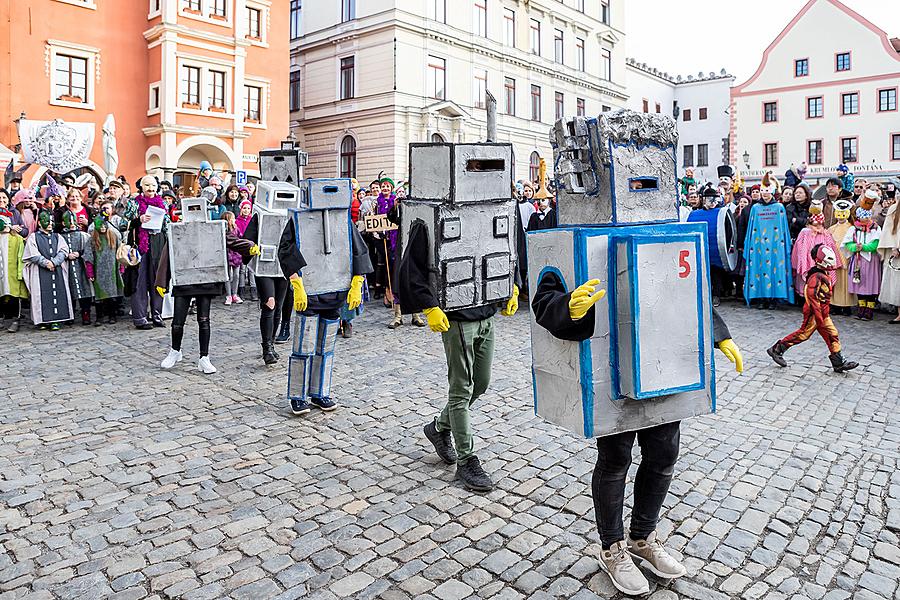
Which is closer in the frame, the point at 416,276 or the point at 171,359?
the point at 416,276

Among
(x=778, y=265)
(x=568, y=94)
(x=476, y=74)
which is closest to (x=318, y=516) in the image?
(x=778, y=265)

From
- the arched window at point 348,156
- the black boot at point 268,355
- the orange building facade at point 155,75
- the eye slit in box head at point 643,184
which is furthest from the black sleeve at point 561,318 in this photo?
the arched window at point 348,156

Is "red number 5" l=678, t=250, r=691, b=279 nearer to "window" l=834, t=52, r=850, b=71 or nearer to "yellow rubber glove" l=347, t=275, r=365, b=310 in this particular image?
"yellow rubber glove" l=347, t=275, r=365, b=310

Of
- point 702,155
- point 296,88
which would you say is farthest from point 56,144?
point 702,155

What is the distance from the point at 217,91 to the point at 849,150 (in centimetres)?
3645

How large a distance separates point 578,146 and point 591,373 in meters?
1.07

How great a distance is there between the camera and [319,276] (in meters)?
6.47

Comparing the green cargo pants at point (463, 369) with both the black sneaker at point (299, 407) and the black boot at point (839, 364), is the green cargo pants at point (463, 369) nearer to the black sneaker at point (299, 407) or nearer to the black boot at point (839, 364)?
the black sneaker at point (299, 407)

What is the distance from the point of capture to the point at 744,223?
1341 cm

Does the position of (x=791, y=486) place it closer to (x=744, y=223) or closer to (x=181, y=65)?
(x=744, y=223)

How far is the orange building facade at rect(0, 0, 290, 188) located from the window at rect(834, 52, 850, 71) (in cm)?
3352

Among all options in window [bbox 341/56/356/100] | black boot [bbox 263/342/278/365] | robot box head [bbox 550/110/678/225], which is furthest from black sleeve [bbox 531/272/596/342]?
window [bbox 341/56/356/100]

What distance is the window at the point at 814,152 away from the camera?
44125 millimetres

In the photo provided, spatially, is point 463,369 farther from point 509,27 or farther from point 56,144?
point 509,27
